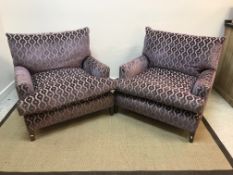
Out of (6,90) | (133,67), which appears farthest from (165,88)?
(6,90)

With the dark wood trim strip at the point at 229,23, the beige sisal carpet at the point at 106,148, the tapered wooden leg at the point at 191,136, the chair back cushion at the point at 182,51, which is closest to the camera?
the beige sisal carpet at the point at 106,148

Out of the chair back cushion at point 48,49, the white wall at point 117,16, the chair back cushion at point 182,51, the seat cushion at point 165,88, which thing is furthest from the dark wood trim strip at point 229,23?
the chair back cushion at point 48,49

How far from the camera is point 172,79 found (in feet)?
7.11

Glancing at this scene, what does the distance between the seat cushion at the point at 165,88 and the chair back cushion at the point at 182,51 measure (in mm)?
98

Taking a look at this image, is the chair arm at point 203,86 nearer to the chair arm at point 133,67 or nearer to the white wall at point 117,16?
the chair arm at point 133,67

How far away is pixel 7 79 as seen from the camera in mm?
2807

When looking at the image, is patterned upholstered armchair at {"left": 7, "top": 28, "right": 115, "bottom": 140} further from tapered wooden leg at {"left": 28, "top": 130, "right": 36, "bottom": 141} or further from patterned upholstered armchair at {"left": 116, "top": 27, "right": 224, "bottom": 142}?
patterned upholstered armchair at {"left": 116, "top": 27, "right": 224, "bottom": 142}

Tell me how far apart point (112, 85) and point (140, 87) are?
0.29 metres

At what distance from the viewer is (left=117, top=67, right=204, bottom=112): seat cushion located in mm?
1807

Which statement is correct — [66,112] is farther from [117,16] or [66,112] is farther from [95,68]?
[117,16]

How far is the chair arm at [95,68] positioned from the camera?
7.03 feet

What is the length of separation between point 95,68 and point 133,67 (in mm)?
404

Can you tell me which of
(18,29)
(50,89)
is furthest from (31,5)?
(50,89)

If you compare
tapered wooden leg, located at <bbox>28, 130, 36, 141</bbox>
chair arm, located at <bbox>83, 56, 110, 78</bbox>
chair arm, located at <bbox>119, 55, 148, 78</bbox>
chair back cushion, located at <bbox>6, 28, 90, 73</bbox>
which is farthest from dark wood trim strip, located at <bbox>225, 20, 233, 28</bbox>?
tapered wooden leg, located at <bbox>28, 130, 36, 141</bbox>
